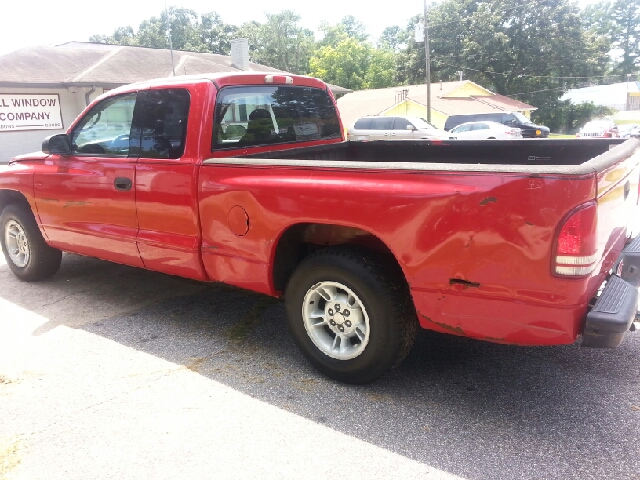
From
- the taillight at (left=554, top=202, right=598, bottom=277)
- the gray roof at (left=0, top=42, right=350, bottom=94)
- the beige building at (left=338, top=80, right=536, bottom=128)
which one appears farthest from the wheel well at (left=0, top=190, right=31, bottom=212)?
the beige building at (left=338, top=80, right=536, bottom=128)

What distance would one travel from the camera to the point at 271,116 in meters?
4.43

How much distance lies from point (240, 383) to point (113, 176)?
1954 mm

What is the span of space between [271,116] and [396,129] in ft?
63.0

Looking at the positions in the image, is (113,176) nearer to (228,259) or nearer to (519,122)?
(228,259)

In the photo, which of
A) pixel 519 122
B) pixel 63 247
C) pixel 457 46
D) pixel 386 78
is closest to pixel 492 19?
pixel 457 46

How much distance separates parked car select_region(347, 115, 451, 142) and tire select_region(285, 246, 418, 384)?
18.8 metres

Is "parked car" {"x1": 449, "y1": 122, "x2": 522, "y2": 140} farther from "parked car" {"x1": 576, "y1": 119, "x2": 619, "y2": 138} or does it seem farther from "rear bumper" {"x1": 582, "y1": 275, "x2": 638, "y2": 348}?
"rear bumper" {"x1": 582, "y1": 275, "x2": 638, "y2": 348}

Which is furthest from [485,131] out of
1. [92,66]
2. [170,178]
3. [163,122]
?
[170,178]

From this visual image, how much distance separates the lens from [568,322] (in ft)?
8.41

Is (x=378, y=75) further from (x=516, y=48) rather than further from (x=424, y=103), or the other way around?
(x=424, y=103)

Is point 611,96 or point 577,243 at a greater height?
point 611,96

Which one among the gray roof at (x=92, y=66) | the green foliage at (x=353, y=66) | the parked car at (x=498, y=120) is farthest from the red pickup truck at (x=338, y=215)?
the green foliage at (x=353, y=66)

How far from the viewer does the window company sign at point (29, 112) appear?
20797mm

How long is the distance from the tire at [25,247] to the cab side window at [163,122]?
1907 millimetres
